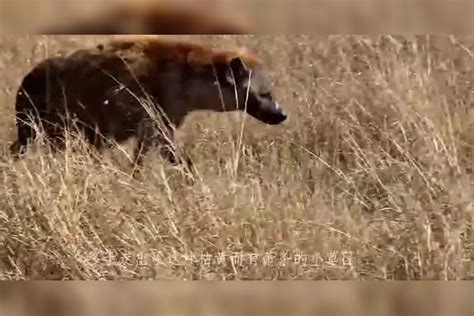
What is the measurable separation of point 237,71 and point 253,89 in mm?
42

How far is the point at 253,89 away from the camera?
1.29 m

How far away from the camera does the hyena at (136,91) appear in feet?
4.21

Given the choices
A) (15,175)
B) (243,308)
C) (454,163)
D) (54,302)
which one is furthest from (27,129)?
(454,163)

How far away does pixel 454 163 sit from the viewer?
1.26 meters

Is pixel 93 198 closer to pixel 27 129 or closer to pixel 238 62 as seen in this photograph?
pixel 27 129

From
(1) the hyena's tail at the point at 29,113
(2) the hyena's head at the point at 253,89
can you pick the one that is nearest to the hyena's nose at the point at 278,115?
(2) the hyena's head at the point at 253,89

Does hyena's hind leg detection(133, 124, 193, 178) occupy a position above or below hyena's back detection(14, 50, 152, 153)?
below

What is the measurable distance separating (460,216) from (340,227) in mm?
203

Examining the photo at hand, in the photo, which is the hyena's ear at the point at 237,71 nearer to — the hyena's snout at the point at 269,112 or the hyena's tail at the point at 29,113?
the hyena's snout at the point at 269,112

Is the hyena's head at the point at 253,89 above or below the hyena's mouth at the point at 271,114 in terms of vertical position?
above

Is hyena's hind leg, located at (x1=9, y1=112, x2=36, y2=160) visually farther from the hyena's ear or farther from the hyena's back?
the hyena's ear

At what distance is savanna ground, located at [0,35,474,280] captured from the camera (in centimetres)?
126

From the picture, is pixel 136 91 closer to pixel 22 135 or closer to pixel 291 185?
pixel 22 135

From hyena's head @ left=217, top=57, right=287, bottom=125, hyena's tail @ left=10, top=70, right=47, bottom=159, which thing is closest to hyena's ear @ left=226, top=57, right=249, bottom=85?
hyena's head @ left=217, top=57, right=287, bottom=125
